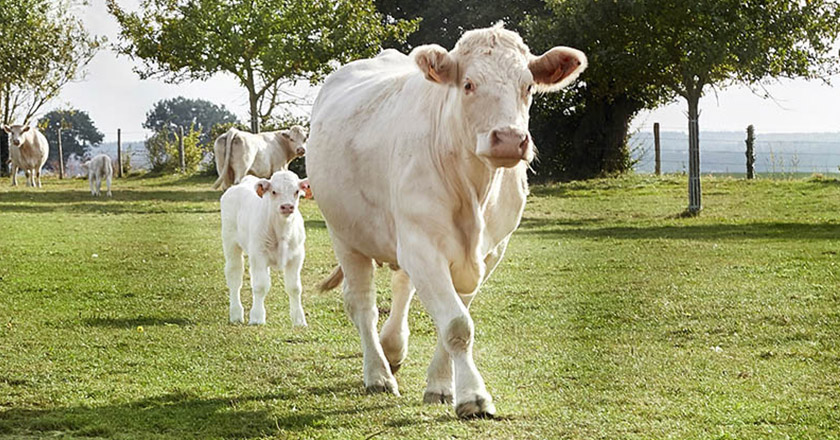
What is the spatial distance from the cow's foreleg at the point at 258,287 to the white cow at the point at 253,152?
14.5m

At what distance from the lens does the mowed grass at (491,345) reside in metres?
5.95

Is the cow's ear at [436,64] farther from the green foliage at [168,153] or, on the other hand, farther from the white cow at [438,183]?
the green foliage at [168,153]

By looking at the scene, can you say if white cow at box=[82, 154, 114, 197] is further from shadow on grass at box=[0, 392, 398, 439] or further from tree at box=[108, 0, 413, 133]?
shadow on grass at box=[0, 392, 398, 439]

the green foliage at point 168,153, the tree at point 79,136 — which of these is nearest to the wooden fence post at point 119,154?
the green foliage at point 168,153

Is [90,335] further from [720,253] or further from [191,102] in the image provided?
[191,102]

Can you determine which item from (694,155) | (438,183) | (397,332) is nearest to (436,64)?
(438,183)

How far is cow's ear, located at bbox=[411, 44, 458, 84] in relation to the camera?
6055mm

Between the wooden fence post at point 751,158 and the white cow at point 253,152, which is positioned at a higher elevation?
the white cow at point 253,152

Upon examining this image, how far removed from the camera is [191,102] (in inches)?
3410

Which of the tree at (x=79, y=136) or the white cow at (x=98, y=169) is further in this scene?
the tree at (x=79, y=136)

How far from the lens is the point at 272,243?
10453 millimetres

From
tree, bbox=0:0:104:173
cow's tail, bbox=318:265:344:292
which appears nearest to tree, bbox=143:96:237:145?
tree, bbox=0:0:104:173

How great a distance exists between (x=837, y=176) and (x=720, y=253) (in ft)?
49.3

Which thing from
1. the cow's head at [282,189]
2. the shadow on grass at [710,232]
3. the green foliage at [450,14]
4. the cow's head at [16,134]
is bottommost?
the shadow on grass at [710,232]
